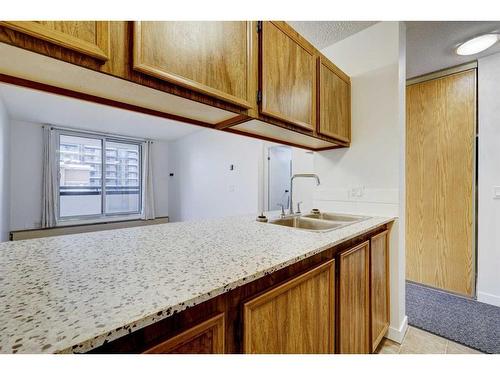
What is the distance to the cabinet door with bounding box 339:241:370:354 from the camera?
1125 mm

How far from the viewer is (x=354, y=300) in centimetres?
123

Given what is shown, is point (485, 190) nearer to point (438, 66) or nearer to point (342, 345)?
point (438, 66)

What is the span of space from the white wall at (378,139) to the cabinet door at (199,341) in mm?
1619

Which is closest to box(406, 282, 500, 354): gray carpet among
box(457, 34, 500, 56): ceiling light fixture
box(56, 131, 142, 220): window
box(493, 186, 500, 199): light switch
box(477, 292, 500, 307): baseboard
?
box(477, 292, 500, 307): baseboard

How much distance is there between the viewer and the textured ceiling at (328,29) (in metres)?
1.86

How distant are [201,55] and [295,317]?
1060mm

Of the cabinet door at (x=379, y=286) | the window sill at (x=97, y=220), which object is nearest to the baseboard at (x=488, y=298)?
the cabinet door at (x=379, y=286)

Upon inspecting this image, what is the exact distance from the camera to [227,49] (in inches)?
→ 39.0

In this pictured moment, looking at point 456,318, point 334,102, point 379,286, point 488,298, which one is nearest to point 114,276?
point 379,286

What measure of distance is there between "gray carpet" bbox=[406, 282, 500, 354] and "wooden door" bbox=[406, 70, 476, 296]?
221 mm

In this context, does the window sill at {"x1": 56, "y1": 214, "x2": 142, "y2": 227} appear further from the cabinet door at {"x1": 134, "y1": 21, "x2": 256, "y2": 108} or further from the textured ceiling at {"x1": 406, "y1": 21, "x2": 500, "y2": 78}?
the textured ceiling at {"x1": 406, "y1": 21, "x2": 500, "y2": 78}

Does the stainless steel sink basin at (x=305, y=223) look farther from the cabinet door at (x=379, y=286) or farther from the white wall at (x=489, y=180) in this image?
the white wall at (x=489, y=180)

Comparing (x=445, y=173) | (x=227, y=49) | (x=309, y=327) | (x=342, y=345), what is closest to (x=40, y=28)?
(x=227, y=49)
